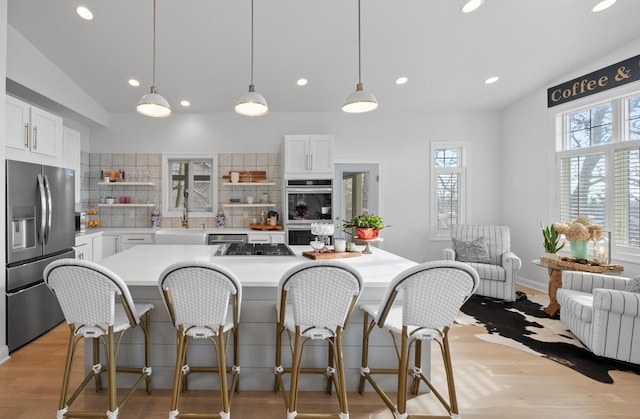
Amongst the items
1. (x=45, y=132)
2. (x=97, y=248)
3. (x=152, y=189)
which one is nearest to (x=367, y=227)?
(x=45, y=132)

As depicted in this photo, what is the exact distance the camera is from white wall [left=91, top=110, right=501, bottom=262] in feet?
16.8

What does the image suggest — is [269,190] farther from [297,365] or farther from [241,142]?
[297,365]

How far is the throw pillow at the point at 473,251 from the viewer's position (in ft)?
13.8

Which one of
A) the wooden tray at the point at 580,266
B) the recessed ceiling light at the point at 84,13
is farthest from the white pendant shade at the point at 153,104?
the wooden tray at the point at 580,266

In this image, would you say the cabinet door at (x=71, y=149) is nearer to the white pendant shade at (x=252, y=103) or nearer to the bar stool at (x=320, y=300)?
the white pendant shade at (x=252, y=103)

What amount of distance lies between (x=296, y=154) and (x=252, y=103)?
228 cm

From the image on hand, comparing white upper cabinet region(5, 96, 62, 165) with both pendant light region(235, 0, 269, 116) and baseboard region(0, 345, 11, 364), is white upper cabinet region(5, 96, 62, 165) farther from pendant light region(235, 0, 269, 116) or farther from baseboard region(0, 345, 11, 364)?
pendant light region(235, 0, 269, 116)

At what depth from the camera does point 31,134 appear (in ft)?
9.75

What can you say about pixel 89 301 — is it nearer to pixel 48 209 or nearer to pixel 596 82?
pixel 48 209

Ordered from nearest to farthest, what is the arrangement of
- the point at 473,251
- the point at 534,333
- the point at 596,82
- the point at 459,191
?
the point at 534,333, the point at 596,82, the point at 473,251, the point at 459,191

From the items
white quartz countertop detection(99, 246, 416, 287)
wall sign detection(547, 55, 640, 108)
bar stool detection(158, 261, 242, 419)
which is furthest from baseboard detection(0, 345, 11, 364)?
wall sign detection(547, 55, 640, 108)

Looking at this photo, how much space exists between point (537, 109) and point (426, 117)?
1537 millimetres

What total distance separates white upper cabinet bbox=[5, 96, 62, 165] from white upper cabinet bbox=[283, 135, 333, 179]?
2637 millimetres

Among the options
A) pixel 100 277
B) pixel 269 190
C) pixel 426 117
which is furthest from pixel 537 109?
pixel 100 277
